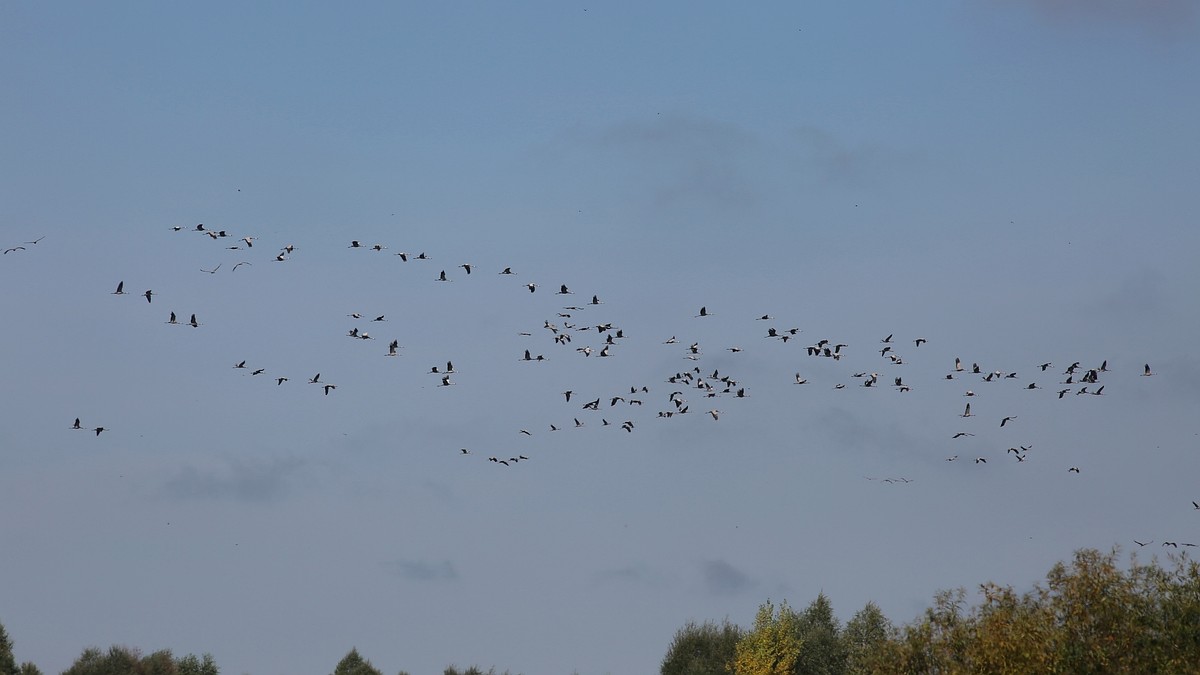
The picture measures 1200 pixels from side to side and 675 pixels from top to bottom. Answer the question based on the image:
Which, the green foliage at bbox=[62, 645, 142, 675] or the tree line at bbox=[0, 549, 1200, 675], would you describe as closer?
the tree line at bbox=[0, 549, 1200, 675]

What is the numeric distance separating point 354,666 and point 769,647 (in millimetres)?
32391

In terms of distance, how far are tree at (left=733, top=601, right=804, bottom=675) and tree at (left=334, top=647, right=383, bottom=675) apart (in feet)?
92.0

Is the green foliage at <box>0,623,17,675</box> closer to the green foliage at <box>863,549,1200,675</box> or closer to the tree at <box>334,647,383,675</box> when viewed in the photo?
the tree at <box>334,647,383,675</box>

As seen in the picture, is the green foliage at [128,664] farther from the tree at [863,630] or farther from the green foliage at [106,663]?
the tree at [863,630]

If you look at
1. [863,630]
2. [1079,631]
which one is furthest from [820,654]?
[1079,631]

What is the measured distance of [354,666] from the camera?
11588 cm

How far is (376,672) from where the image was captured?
116 meters

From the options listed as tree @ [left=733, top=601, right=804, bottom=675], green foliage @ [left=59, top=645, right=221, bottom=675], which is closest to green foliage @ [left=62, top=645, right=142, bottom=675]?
green foliage @ [left=59, top=645, right=221, bottom=675]

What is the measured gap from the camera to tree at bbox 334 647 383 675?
115 m

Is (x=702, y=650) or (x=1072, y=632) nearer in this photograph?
(x=1072, y=632)

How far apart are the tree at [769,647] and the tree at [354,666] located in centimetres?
2803

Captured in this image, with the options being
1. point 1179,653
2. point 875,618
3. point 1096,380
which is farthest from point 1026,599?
point 875,618

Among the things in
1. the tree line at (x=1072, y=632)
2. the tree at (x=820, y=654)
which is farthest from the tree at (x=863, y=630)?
the tree line at (x=1072, y=632)

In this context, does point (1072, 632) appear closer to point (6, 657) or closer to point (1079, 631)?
point (1079, 631)
